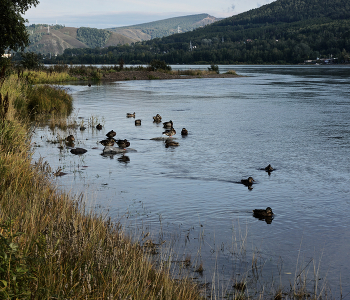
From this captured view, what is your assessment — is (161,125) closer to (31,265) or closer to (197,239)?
(197,239)

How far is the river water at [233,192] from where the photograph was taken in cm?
788

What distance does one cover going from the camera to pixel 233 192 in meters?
12.4

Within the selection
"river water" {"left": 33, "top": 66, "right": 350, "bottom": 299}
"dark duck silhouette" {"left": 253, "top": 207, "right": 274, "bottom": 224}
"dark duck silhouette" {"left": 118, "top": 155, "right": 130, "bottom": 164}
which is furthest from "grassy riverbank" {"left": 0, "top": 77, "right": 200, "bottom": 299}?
"dark duck silhouette" {"left": 118, "top": 155, "right": 130, "bottom": 164}

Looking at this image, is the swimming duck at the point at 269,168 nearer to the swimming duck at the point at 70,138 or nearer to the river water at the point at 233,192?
the river water at the point at 233,192

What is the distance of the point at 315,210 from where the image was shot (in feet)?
35.6

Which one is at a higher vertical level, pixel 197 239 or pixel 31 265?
pixel 31 265

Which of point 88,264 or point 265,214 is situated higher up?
point 88,264

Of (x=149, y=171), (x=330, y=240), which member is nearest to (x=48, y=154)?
(x=149, y=171)

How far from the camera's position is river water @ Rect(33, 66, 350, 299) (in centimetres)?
788

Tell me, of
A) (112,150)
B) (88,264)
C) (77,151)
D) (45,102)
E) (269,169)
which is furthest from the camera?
(45,102)

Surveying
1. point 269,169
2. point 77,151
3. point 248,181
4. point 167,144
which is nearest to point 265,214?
point 248,181

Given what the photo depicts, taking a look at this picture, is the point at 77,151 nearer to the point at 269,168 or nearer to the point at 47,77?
the point at 269,168

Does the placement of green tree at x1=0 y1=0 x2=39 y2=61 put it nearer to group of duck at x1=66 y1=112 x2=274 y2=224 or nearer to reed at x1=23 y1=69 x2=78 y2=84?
group of duck at x1=66 y1=112 x2=274 y2=224

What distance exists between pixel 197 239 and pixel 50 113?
846 inches
